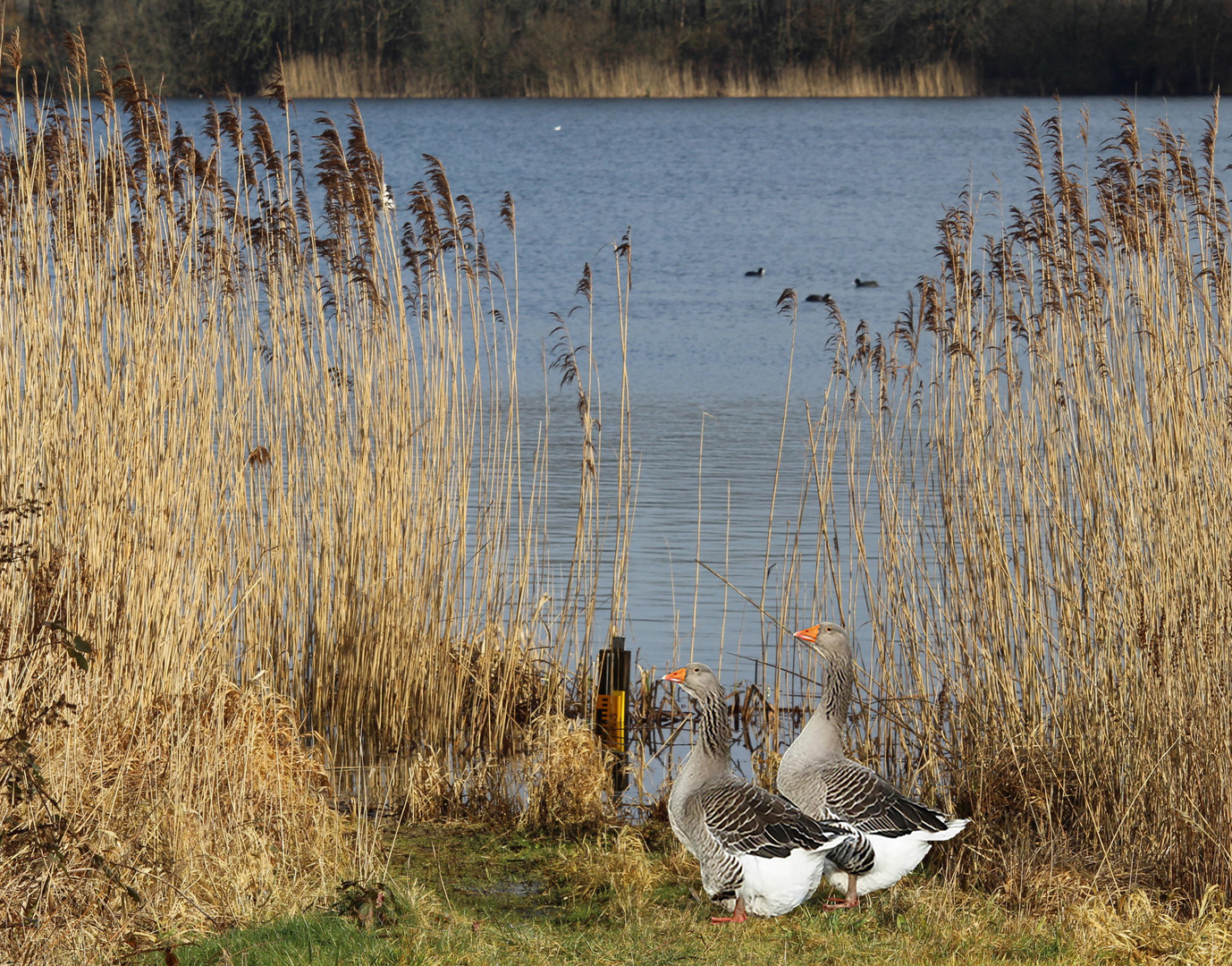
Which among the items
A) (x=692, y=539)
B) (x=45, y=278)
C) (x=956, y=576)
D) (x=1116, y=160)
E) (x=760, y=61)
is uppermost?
(x=760, y=61)

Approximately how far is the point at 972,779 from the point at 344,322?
3206mm

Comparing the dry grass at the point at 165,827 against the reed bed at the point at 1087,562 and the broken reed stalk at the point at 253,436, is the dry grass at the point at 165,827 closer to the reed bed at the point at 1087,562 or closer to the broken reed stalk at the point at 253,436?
the broken reed stalk at the point at 253,436

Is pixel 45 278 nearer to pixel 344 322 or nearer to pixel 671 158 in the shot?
pixel 344 322

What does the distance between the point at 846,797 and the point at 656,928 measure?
2.37ft

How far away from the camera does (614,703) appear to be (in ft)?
20.7

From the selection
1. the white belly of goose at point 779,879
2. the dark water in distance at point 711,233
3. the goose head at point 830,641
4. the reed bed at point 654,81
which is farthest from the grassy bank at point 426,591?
the reed bed at point 654,81

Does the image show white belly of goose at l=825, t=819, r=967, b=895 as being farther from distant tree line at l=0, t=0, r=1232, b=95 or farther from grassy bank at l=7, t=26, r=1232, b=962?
distant tree line at l=0, t=0, r=1232, b=95

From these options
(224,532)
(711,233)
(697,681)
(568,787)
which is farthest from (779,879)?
(711,233)

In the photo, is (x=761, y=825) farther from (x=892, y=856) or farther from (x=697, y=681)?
(x=697, y=681)

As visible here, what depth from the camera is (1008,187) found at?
2745 cm

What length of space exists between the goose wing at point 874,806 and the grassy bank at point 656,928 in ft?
0.77

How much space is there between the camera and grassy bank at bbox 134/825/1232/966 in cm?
413

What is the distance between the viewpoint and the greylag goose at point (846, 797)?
188 inches

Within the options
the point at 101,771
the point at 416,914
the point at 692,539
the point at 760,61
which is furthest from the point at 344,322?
the point at 760,61
